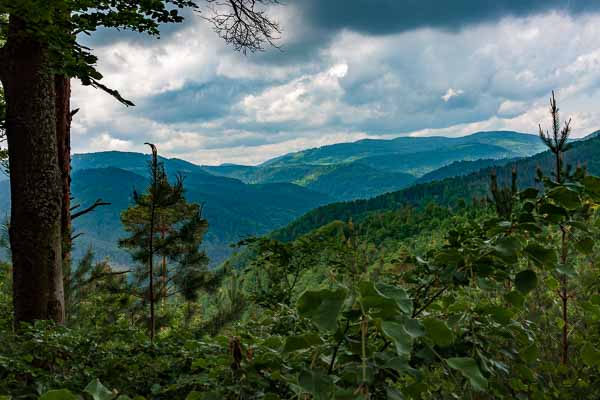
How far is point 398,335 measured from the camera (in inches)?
28.6

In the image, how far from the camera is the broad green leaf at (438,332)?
828mm

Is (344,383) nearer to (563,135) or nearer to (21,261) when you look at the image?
(563,135)

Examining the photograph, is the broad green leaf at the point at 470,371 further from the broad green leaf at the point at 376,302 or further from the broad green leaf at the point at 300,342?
the broad green leaf at the point at 300,342

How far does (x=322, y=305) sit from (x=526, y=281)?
0.55 m

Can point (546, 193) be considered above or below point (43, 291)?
above

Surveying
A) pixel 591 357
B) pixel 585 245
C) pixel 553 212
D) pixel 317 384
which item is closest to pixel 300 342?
pixel 317 384

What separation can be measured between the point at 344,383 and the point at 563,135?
4212 millimetres

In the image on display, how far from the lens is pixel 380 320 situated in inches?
30.0

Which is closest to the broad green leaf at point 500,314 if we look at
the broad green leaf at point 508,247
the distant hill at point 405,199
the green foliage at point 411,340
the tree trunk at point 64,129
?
the green foliage at point 411,340

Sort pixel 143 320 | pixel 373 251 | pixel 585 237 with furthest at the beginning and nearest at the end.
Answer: pixel 143 320, pixel 373 251, pixel 585 237

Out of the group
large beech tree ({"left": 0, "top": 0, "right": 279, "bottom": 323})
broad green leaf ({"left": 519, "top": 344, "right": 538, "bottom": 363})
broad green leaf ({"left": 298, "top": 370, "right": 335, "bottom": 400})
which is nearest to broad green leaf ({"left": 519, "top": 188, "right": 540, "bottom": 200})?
broad green leaf ({"left": 519, "top": 344, "right": 538, "bottom": 363})

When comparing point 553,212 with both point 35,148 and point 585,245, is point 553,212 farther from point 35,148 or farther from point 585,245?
point 35,148

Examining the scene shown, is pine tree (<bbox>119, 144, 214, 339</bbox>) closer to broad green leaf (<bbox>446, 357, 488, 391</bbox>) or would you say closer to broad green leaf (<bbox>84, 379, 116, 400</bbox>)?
broad green leaf (<bbox>84, 379, 116, 400</bbox>)

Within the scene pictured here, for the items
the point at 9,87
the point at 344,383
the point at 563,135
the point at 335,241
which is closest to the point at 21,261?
the point at 9,87
